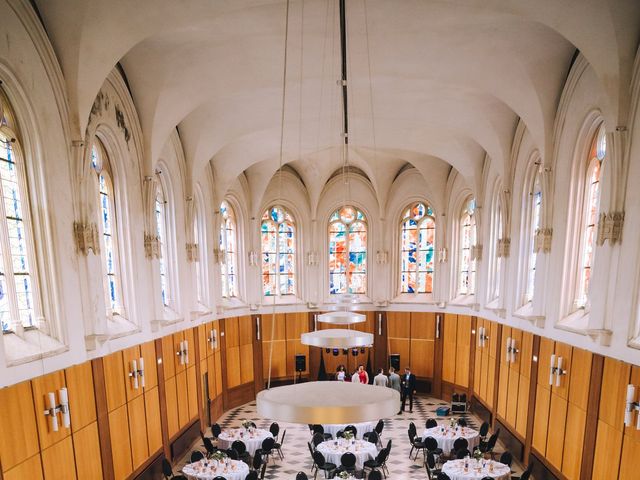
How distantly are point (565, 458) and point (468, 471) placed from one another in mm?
2008

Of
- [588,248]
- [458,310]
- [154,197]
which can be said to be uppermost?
[154,197]

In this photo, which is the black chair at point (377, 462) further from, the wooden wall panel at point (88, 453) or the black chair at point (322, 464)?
the wooden wall panel at point (88, 453)

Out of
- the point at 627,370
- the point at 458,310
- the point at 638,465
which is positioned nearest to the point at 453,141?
the point at 458,310

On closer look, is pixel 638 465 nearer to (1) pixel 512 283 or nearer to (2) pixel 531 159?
(1) pixel 512 283

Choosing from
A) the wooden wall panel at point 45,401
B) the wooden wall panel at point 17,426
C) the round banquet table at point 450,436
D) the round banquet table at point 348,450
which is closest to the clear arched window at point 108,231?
the wooden wall panel at point 45,401

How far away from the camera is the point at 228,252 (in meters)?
17.2

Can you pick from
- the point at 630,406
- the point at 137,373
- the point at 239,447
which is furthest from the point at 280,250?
the point at 630,406

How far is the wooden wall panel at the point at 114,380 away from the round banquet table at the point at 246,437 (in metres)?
3.51

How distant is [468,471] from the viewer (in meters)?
9.42

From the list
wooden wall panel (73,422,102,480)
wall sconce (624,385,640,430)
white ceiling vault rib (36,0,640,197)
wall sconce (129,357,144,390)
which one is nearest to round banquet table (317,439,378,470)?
wall sconce (129,357,144,390)

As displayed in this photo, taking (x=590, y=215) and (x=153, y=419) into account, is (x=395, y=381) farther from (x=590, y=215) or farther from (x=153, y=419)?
(x=590, y=215)

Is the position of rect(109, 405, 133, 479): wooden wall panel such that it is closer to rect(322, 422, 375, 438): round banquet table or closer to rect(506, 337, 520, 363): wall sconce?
rect(322, 422, 375, 438): round banquet table

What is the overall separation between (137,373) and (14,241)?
4.30m

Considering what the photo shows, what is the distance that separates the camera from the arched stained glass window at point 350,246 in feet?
63.7
